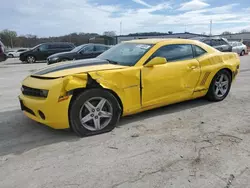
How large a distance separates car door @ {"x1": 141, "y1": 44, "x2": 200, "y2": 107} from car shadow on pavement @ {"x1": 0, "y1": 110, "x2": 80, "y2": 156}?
1471 mm

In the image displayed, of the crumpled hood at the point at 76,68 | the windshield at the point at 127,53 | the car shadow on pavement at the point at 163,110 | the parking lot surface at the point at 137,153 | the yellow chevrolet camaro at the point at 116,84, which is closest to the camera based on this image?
the parking lot surface at the point at 137,153

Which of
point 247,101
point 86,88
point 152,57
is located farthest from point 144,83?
point 247,101

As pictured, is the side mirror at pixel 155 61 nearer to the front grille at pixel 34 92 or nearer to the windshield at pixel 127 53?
the windshield at pixel 127 53

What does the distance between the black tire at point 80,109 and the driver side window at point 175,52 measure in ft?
3.93

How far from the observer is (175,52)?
14.7ft

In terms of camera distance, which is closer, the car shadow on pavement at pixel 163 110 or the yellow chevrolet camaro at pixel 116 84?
the yellow chevrolet camaro at pixel 116 84

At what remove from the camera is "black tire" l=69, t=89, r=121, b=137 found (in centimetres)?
336

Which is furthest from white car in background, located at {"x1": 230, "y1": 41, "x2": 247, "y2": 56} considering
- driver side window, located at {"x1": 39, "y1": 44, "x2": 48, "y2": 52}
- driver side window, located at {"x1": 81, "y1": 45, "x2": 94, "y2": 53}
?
driver side window, located at {"x1": 39, "y1": 44, "x2": 48, "y2": 52}

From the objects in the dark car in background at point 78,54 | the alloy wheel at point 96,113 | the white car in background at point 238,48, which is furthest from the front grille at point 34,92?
the white car in background at point 238,48

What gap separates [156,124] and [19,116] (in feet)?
8.55

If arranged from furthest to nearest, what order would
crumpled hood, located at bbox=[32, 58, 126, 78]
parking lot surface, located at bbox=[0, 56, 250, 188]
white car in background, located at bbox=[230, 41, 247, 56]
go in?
white car in background, located at bbox=[230, 41, 247, 56] → crumpled hood, located at bbox=[32, 58, 126, 78] → parking lot surface, located at bbox=[0, 56, 250, 188]

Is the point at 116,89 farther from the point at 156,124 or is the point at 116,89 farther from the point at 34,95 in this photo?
the point at 34,95

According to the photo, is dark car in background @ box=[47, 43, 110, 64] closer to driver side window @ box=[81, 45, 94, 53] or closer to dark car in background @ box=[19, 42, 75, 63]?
driver side window @ box=[81, 45, 94, 53]

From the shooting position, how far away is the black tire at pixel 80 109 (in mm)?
3355
